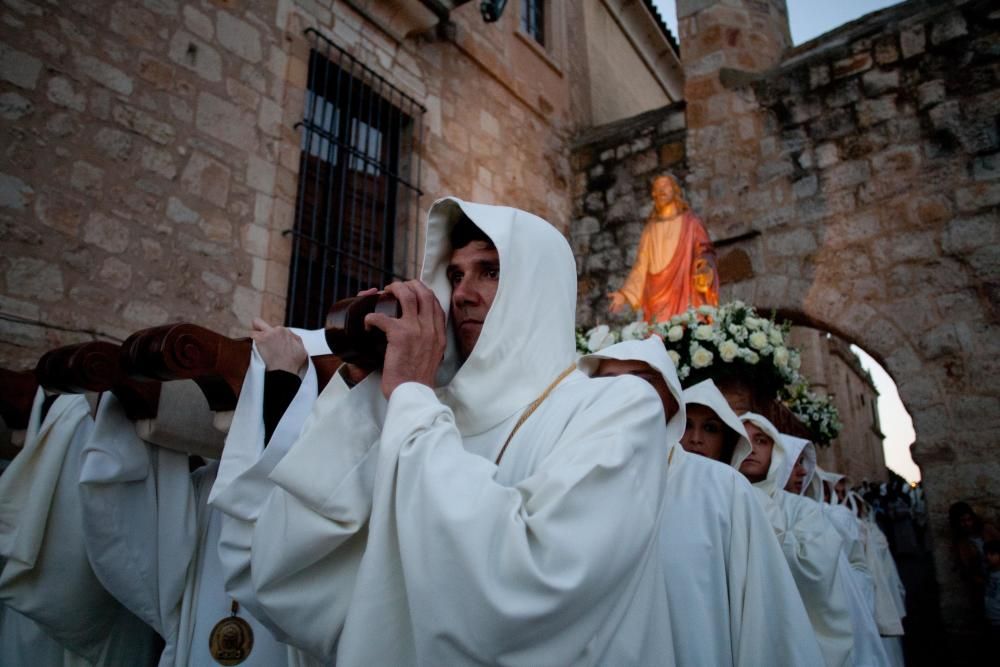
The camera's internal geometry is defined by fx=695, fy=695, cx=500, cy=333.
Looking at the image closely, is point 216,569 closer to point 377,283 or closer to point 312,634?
point 312,634

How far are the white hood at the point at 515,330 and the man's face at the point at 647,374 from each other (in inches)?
41.8

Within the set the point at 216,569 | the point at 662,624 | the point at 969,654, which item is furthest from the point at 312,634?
the point at 969,654

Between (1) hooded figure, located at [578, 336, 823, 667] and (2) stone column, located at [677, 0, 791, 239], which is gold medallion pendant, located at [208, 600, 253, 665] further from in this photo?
(2) stone column, located at [677, 0, 791, 239]

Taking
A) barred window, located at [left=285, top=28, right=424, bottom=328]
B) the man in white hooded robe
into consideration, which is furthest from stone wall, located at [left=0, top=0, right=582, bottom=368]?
the man in white hooded robe

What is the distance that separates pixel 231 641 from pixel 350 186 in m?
5.64

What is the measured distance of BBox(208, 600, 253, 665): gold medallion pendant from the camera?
6.36 feet

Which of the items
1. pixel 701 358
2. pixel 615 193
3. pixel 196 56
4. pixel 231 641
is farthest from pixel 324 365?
pixel 615 193

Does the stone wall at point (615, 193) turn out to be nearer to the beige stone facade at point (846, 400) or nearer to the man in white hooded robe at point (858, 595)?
the beige stone facade at point (846, 400)

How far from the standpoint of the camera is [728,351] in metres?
4.39

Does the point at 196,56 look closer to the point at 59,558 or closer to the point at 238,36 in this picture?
the point at 238,36

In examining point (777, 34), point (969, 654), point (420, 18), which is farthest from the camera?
point (777, 34)

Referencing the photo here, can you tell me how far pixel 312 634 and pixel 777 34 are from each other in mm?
10366

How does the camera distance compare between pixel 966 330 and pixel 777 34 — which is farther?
pixel 777 34

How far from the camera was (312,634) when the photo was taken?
125 cm
